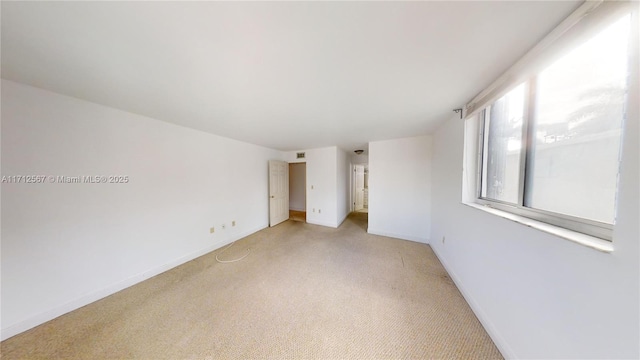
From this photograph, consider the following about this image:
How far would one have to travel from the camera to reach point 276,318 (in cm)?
161

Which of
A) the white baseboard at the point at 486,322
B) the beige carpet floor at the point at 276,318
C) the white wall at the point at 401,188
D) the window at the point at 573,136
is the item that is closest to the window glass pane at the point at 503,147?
the window at the point at 573,136

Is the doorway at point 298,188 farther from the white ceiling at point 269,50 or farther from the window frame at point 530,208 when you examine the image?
the window frame at point 530,208

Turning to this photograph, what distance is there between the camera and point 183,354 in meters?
1.30

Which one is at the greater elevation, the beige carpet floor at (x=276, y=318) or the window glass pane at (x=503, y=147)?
the window glass pane at (x=503, y=147)

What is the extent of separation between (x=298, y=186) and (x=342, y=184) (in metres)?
2.04

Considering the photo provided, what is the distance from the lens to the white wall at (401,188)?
3.35 meters

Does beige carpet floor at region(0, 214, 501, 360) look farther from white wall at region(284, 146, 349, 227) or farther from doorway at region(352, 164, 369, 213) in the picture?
doorway at region(352, 164, 369, 213)

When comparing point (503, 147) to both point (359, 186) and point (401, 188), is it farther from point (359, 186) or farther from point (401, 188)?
point (359, 186)

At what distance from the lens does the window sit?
0.80m

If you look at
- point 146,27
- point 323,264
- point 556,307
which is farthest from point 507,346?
point 146,27

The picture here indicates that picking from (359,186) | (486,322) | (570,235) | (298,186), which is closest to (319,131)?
(570,235)

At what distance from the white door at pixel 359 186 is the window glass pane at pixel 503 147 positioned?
4079mm

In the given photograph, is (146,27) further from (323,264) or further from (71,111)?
(323,264)

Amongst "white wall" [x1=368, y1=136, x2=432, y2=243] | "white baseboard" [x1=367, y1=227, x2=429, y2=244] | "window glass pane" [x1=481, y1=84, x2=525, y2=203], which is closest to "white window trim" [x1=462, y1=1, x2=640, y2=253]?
"window glass pane" [x1=481, y1=84, x2=525, y2=203]
